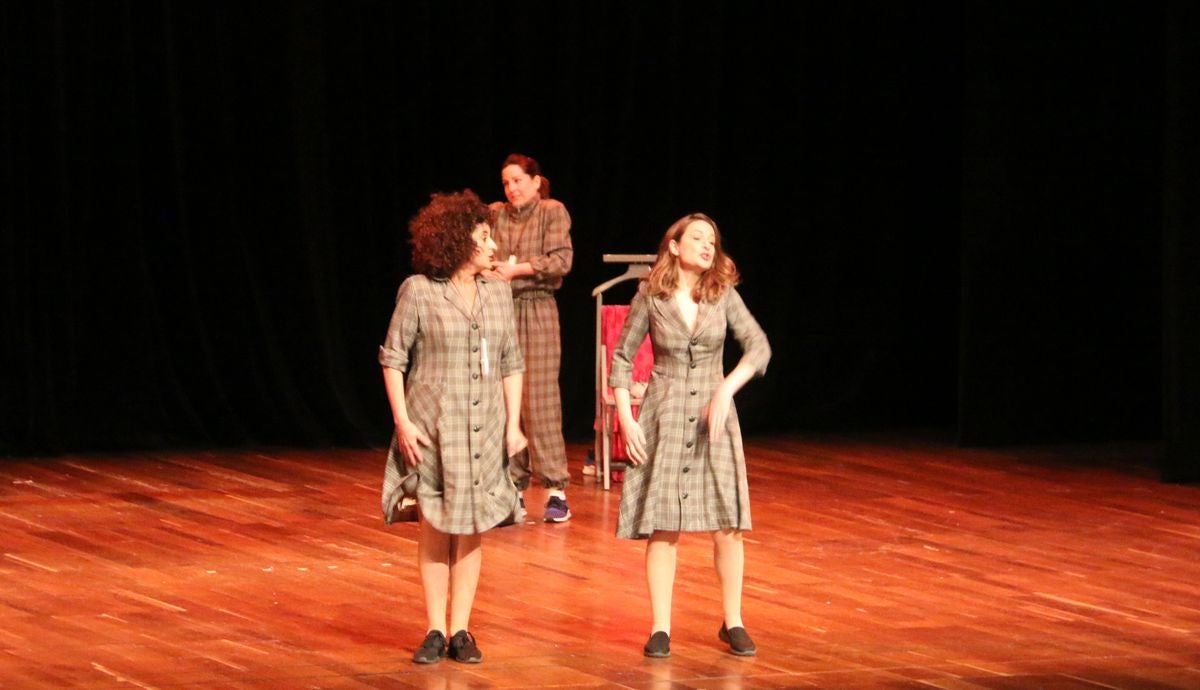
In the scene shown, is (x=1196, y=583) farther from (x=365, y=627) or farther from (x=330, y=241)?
(x=330, y=241)

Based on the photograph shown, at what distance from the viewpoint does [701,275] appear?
4.82m

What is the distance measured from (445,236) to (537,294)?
2.58m

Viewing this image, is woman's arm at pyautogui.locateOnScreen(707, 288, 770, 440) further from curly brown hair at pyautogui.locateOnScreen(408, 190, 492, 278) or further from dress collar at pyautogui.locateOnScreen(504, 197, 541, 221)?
dress collar at pyautogui.locateOnScreen(504, 197, 541, 221)

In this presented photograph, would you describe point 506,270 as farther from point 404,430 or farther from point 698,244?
point 404,430

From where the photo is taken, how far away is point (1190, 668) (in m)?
4.73

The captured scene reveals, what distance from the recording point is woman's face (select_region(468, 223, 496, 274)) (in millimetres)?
4688

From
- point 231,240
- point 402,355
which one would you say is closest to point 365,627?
point 402,355

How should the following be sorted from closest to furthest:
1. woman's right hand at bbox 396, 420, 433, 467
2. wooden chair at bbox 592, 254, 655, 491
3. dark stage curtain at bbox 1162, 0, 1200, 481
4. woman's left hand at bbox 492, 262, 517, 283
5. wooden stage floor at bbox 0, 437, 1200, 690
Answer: woman's right hand at bbox 396, 420, 433, 467, wooden stage floor at bbox 0, 437, 1200, 690, woman's left hand at bbox 492, 262, 517, 283, wooden chair at bbox 592, 254, 655, 491, dark stage curtain at bbox 1162, 0, 1200, 481

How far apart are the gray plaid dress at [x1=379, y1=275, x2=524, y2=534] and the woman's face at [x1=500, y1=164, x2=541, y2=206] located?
2381 mm

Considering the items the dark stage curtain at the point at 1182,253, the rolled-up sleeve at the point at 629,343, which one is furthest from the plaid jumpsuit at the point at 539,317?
the dark stage curtain at the point at 1182,253

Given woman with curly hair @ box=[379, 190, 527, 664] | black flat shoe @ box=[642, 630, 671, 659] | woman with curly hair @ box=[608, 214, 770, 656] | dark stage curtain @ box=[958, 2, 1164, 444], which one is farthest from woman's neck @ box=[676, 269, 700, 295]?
dark stage curtain @ box=[958, 2, 1164, 444]

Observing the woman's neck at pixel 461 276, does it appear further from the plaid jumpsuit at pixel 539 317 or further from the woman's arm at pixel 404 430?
the plaid jumpsuit at pixel 539 317

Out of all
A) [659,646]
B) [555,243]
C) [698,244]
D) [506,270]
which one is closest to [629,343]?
[698,244]

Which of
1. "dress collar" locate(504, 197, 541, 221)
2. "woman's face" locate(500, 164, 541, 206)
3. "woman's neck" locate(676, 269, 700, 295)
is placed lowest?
"woman's neck" locate(676, 269, 700, 295)
